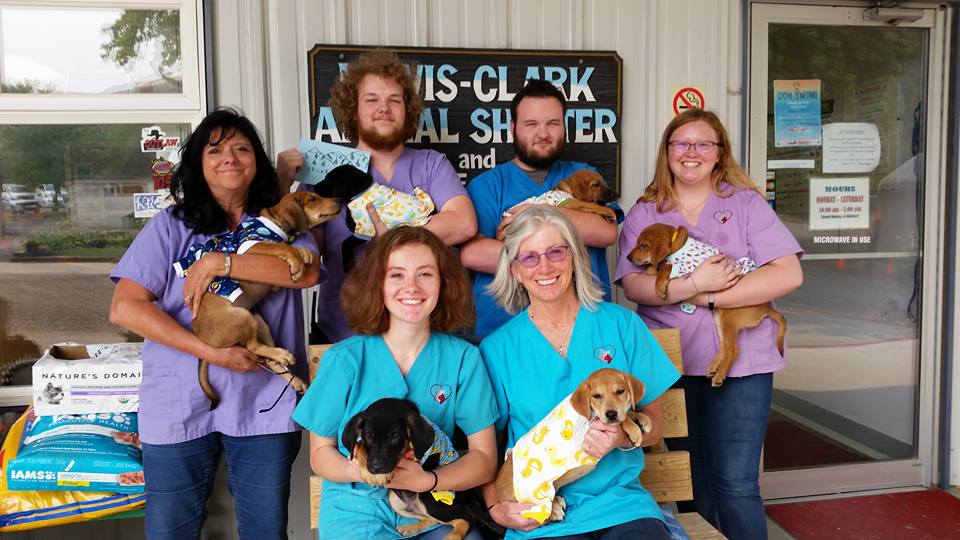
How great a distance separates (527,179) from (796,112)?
1963 mm

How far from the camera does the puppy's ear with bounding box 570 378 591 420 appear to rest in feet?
6.30

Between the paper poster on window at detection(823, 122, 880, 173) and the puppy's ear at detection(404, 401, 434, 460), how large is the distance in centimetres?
308

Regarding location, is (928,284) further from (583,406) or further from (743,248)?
(583,406)

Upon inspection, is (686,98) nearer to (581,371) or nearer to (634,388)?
(581,371)

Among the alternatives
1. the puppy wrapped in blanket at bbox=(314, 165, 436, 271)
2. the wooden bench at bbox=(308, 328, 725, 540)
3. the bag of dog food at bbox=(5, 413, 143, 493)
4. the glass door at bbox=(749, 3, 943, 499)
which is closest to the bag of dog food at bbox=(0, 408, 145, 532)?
the bag of dog food at bbox=(5, 413, 143, 493)

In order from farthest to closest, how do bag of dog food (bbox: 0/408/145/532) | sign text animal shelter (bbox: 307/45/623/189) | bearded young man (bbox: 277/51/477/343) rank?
sign text animal shelter (bbox: 307/45/623/189)
bag of dog food (bbox: 0/408/145/532)
bearded young man (bbox: 277/51/477/343)

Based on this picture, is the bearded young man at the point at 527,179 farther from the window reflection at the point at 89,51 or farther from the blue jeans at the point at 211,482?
the window reflection at the point at 89,51

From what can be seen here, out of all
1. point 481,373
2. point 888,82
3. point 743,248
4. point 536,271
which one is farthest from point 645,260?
point 888,82

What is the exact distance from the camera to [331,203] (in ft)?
8.05

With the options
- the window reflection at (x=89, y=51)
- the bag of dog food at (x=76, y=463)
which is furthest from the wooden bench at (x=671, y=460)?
the window reflection at (x=89, y=51)

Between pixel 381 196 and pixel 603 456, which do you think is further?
pixel 381 196

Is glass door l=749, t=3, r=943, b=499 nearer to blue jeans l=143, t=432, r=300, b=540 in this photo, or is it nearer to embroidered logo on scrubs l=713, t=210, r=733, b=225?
embroidered logo on scrubs l=713, t=210, r=733, b=225

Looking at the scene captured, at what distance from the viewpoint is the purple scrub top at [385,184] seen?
8.63 ft

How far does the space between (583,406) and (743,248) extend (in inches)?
44.3
